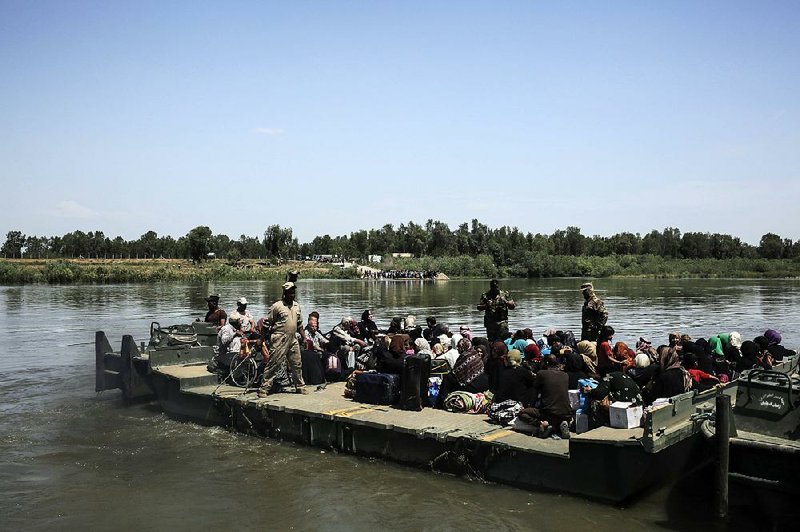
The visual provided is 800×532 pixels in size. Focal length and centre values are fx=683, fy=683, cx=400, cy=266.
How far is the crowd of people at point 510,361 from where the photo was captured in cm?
941

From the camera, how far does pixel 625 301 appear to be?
49406 mm

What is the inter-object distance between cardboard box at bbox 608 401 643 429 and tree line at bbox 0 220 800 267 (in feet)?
423

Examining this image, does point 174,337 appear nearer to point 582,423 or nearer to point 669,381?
point 582,423

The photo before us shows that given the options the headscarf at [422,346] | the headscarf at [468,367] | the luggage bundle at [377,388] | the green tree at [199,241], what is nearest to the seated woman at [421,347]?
the headscarf at [422,346]

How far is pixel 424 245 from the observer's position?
152875mm

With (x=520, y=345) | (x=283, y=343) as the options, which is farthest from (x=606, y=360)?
(x=283, y=343)

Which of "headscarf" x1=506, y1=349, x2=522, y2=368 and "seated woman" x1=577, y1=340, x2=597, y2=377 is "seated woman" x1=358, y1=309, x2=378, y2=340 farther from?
"seated woman" x1=577, y1=340, x2=597, y2=377

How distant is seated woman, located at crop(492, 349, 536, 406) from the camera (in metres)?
10.1

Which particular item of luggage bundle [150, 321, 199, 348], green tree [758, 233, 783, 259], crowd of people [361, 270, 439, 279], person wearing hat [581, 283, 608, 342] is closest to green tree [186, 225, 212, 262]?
crowd of people [361, 270, 439, 279]

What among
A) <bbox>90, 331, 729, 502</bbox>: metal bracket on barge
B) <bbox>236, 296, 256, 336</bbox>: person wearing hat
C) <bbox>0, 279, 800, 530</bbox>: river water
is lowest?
<bbox>0, 279, 800, 530</bbox>: river water

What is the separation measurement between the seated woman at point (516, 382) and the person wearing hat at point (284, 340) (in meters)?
3.77

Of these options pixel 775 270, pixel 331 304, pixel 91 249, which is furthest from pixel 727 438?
pixel 91 249

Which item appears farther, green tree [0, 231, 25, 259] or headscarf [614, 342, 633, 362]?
green tree [0, 231, 25, 259]

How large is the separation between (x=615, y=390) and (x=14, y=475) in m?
9.56
